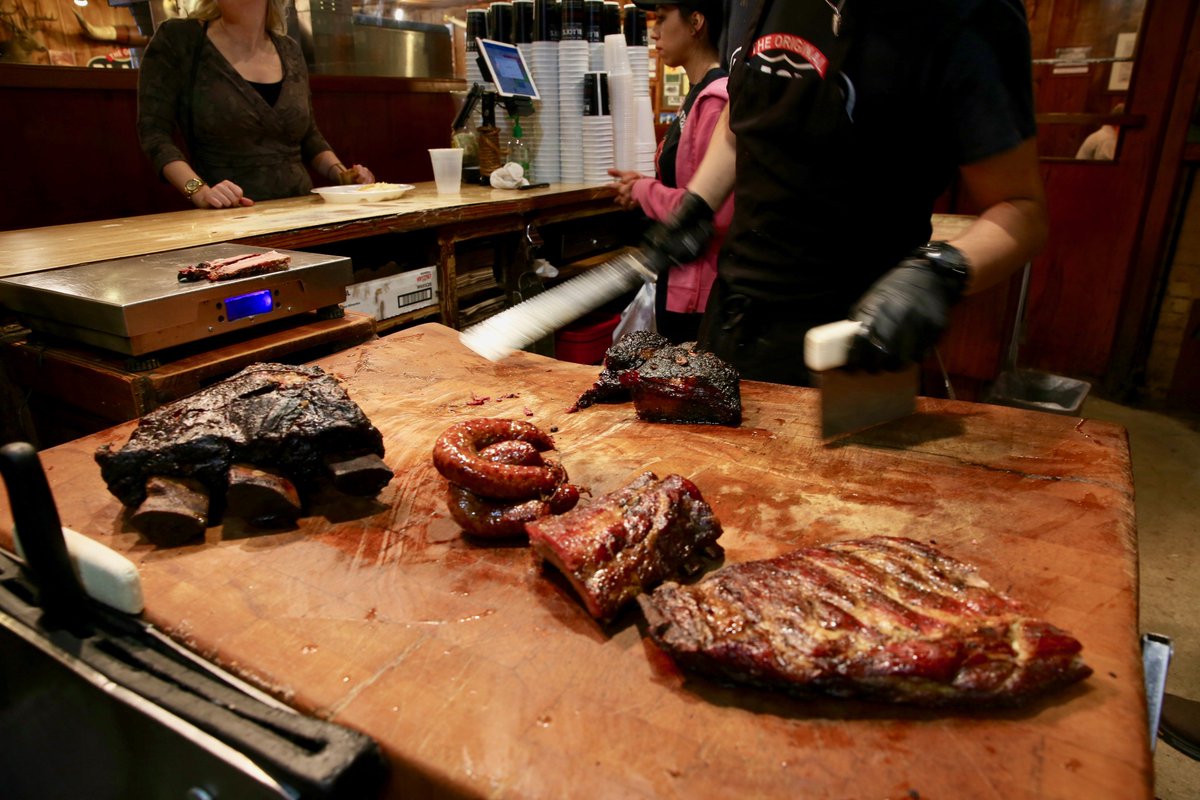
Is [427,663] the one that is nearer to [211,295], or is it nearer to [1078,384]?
[211,295]

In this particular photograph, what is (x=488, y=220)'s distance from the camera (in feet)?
16.0

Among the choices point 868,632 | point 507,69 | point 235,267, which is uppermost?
point 507,69

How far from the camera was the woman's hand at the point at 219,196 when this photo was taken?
4.39m

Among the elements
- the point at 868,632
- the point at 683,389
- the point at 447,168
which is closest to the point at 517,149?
the point at 447,168

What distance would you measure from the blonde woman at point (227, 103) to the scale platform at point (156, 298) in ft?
5.99

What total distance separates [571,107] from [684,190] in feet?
9.33

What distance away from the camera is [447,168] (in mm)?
5055

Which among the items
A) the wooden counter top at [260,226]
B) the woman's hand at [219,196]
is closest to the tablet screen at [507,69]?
the wooden counter top at [260,226]

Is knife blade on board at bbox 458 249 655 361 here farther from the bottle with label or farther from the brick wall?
the brick wall

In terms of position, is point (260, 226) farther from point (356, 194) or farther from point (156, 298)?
point (156, 298)

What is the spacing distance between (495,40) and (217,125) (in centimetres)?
242

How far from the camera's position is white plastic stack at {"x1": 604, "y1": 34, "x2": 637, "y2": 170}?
594cm

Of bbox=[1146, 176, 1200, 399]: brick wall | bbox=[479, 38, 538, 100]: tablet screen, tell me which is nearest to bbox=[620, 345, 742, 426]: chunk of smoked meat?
bbox=[479, 38, 538, 100]: tablet screen

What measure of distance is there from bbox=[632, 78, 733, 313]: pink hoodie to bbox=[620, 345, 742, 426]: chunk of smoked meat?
1.35 metres
